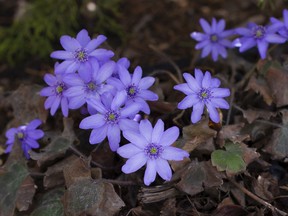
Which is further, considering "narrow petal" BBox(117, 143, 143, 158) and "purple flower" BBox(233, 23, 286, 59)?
"purple flower" BBox(233, 23, 286, 59)

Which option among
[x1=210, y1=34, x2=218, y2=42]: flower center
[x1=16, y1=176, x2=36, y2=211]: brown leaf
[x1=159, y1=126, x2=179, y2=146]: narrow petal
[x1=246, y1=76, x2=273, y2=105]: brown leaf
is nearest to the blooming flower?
[x1=159, y1=126, x2=179, y2=146]: narrow petal

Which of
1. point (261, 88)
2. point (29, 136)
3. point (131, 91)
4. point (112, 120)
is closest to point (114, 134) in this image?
point (112, 120)

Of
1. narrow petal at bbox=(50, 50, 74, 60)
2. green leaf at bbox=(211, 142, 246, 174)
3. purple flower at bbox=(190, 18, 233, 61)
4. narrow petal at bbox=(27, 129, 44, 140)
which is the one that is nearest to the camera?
green leaf at bbox=(211, 142, 246, 174)

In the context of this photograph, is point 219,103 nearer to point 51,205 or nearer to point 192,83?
point 192,83

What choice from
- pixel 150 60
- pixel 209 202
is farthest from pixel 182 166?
pixel 150 60

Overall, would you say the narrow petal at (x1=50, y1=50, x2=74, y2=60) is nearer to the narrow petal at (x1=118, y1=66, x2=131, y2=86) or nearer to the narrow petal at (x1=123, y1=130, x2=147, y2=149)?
the narrow petal at (x1=118, y1=66, x2=131, y2=86)

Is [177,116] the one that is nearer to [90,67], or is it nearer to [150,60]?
[90,67]

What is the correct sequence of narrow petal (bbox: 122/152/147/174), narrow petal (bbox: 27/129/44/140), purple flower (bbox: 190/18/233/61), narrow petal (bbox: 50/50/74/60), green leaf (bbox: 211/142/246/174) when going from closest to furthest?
narrow petal (bbox: 122/152/147/174), green leaf (bbox: 211/142/246/174), narrow petal (bbox: 50/50/74/60), narrow petal (bbox: 27/129/44/140), purple flower (bbox: 190/18/233/61)
